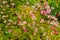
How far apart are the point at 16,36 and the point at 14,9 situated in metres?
1.06

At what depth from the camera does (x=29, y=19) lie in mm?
6305

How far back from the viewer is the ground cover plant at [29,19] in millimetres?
6000

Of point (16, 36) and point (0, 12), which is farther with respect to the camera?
point (0, 12)

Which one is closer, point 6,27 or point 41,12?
point 6,27

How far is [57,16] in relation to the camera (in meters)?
6.92

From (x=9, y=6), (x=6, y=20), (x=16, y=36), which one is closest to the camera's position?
(x=16, y=36)

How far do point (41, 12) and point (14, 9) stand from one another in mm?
832

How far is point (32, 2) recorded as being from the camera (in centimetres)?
686

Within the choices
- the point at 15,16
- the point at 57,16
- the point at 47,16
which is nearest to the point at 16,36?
the point at 15,16

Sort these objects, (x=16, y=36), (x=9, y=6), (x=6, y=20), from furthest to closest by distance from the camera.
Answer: (x=9, y=6) → (x=6, y=20) → (x=16, y=36)

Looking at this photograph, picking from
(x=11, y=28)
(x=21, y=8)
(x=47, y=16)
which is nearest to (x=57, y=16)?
(x=47, y=16)

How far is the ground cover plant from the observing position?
600cm

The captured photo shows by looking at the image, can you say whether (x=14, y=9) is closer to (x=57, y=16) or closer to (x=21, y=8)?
(x=21, y=8)

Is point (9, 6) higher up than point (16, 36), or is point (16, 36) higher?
point (9, 6)
